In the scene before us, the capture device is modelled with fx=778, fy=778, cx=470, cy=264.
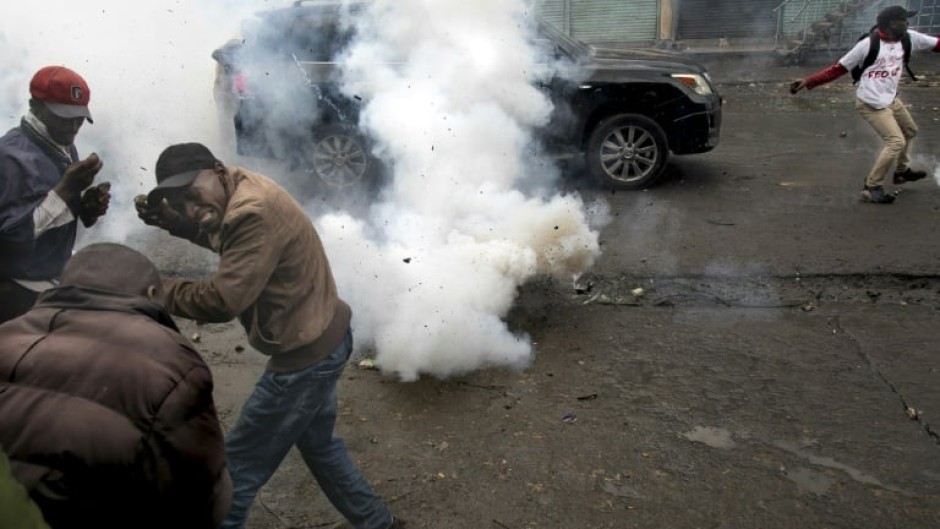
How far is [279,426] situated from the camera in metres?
2.83

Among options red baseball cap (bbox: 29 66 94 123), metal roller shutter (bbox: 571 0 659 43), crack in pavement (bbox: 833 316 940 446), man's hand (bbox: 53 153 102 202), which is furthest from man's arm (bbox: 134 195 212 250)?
metal roller shutter (bbox: 571 0 659 43)

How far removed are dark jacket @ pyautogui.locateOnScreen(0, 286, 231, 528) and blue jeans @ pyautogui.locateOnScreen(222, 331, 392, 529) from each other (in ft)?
3.08

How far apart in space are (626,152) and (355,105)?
102 inches

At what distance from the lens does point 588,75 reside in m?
7.30

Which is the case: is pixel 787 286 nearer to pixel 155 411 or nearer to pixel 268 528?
pixel 268 528

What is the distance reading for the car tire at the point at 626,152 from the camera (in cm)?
734

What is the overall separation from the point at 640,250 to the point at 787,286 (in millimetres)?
1158

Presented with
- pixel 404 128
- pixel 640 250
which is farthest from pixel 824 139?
pixel 404 128

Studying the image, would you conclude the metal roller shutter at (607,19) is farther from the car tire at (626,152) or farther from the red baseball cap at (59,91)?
the red baseball cap at (59,91)

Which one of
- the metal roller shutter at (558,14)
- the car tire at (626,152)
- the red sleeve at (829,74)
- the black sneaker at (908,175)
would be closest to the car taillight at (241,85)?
the car tire at (626,152)

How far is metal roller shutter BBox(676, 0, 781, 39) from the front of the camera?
1500 centimetres

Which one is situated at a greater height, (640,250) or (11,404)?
(11,404)

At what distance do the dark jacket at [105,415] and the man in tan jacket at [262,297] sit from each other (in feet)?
2.41

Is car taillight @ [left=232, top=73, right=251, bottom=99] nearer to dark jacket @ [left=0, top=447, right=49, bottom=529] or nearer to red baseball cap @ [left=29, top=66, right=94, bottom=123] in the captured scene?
red baseball cap @ [left=29, top=66, right=94, bottom=123]
